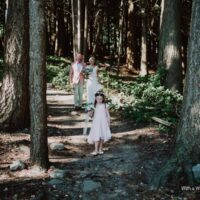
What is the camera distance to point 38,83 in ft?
27.4

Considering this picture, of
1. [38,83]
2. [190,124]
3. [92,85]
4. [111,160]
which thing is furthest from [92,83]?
[190,124]

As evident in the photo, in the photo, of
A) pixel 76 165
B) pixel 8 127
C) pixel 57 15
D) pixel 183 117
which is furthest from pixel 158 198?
pixel 57 15

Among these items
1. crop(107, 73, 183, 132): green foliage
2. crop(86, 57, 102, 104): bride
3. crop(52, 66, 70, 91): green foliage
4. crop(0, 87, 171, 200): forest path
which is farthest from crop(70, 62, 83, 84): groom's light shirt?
crop(52, 66, 70, 91): green foliage

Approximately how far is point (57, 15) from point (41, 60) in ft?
110

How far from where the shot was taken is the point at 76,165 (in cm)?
938

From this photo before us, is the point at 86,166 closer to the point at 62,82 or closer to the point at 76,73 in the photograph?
the point at 76,73

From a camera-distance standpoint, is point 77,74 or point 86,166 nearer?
point 86,166

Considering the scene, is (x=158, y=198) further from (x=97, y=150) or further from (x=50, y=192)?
(x=97, y=150)

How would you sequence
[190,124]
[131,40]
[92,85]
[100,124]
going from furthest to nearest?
[131,40], [92,85], [100,124], [190,124]

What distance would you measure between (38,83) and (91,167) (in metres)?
2.27

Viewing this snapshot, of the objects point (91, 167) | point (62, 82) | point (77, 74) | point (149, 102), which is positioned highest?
point (77, 74)

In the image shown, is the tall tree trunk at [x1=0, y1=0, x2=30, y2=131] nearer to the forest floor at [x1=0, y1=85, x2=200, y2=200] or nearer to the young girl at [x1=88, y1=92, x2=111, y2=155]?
the forest floor at [x1=0, y1=85, x2=200, y2=200]

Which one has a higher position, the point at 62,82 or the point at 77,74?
the point at 77,74

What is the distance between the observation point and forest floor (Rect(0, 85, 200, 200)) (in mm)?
7793
